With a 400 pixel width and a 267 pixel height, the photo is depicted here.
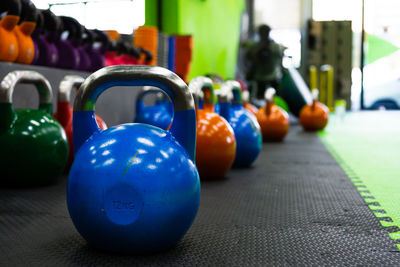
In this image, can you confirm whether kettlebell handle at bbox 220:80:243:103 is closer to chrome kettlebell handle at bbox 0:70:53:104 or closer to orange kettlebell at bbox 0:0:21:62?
chrome kettlebell handle at bbox 0:70:53:104

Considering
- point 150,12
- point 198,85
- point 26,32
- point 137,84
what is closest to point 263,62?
point 150,12

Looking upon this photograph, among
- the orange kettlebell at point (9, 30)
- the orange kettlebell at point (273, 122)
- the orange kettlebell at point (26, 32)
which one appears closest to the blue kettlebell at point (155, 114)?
the orange kettlebell at point (26, 32)

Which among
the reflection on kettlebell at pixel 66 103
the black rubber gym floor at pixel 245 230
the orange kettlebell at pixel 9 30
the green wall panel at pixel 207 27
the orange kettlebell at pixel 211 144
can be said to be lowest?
the black rubber gym floor at pixel 245 230

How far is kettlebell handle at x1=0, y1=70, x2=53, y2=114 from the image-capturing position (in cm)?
233

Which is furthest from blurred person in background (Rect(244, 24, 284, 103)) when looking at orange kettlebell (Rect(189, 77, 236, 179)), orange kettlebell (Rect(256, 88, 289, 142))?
orange kettlebell (Rect(189, 77, 236, 179))

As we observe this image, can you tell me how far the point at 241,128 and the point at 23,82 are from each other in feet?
4.95

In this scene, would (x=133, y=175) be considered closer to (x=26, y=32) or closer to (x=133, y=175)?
(x=133, y=175)

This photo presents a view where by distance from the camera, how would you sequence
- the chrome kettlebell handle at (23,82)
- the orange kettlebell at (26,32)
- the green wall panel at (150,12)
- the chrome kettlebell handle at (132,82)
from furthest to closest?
the green wall panel at (150,12) < the orange kettlebell at (26,32) < the chrome kettlebell handle at (23,82) < the chrome kettlebell handle at (132,82)

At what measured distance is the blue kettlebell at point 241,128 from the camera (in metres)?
3.19

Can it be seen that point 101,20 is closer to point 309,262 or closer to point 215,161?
point 215,161

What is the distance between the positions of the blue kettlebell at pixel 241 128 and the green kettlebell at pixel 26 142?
46.9 inches

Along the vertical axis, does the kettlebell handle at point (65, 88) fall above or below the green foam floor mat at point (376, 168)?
above

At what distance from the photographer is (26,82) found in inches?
100

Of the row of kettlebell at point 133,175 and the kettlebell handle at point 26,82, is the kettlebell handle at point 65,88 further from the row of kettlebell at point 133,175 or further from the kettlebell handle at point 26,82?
the row of kettlebell at point 133,175
